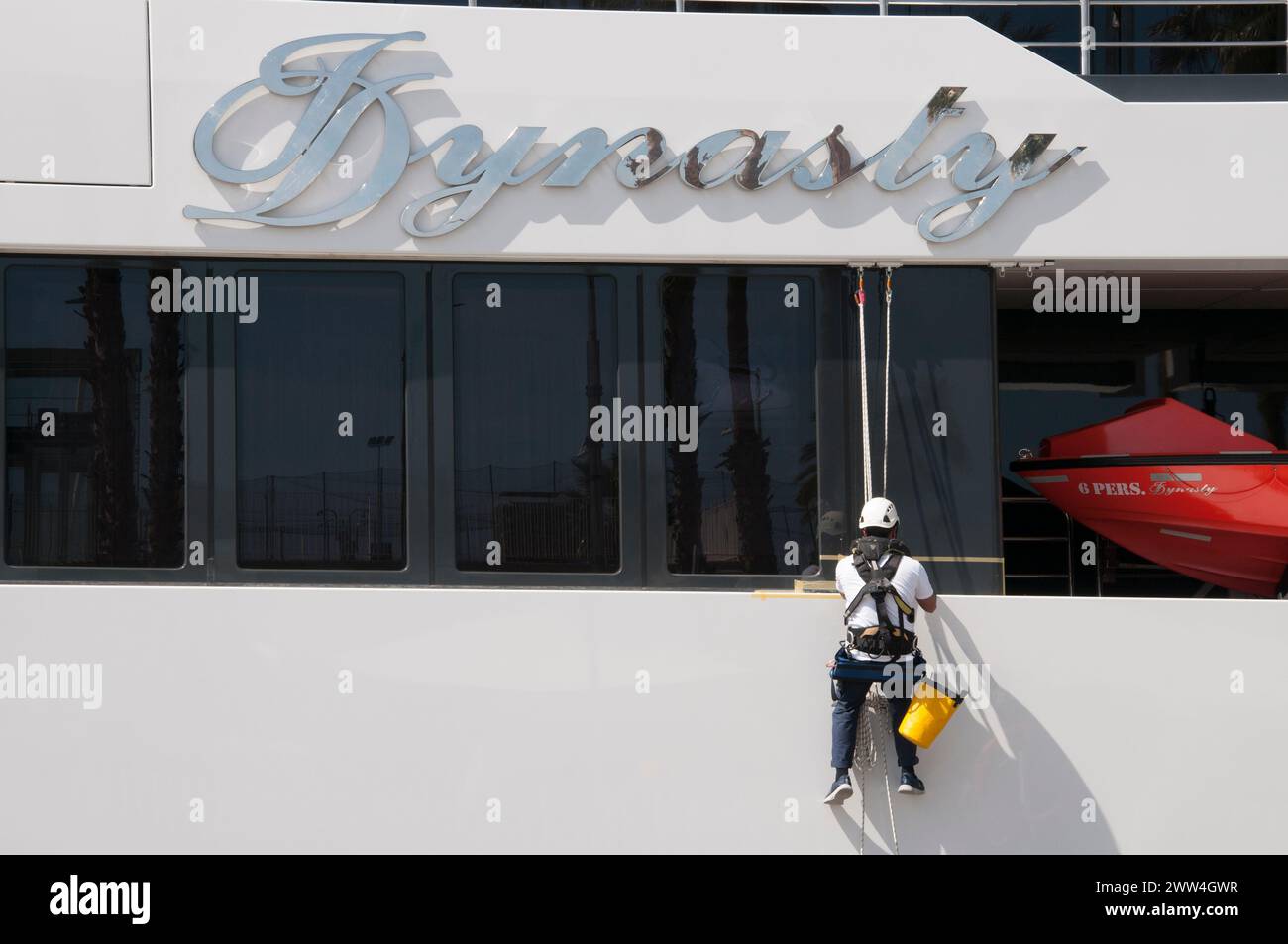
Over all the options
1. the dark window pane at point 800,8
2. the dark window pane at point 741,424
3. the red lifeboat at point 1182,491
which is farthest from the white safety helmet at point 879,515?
the dark window pane at point 800,8

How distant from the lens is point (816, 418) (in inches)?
197

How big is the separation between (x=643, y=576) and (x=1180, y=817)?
226 cm

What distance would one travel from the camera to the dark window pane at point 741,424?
4957 millimetres

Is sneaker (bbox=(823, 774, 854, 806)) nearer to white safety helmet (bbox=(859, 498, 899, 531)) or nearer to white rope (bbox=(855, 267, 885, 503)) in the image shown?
white safety helmet (bbox=(859, 498, 899, 531))

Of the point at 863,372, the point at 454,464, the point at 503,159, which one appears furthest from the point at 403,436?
the point at 863,372

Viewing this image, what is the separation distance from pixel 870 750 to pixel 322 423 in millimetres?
2494

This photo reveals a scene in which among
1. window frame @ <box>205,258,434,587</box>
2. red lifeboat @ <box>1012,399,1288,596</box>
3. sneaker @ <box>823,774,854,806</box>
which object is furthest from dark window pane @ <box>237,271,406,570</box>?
red lifeboat @ <box>1012,399,1288,596</box>

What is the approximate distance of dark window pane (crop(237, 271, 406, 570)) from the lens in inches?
192

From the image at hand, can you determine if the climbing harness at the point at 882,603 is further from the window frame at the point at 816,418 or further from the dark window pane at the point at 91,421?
the dark window pane at the point at 91,421

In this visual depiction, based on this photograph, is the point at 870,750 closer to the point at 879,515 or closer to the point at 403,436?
the point at 879,515

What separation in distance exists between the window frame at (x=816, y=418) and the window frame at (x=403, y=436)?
893mm

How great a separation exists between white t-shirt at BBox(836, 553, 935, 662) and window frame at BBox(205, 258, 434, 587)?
166cm
